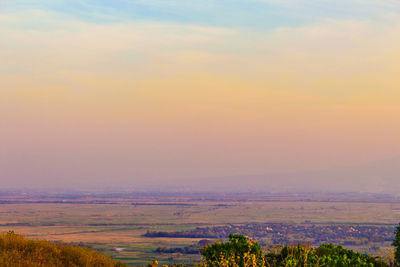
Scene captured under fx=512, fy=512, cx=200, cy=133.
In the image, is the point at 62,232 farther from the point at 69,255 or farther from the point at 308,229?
the point at 69,255

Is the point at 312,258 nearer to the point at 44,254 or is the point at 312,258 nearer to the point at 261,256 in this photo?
the point at 261,256

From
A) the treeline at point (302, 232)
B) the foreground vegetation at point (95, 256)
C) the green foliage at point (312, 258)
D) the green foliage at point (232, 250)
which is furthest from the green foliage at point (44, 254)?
the treeline at point (302, 232)

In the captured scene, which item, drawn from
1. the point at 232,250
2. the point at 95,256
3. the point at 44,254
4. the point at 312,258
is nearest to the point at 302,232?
the point at 232,250

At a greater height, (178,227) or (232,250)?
(232,250)

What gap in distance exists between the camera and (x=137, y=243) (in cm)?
10500

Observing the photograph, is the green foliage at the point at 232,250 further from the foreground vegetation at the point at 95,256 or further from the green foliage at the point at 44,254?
the green foliage at the point at 44,254

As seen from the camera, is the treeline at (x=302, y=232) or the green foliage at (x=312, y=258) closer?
the green foliage at (x=312, y=258)

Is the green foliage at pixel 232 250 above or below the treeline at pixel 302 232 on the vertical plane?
above

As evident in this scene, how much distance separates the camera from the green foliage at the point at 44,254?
1465cm

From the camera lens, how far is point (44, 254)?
1526 cm

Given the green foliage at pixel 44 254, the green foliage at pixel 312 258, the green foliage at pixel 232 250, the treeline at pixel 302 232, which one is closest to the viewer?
the green foliage at pixel 44 254

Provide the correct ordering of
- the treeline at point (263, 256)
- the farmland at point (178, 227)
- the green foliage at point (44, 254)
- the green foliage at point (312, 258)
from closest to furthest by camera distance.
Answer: the green foliage at point (44, 254) < the green foliage at point (312, 258) < the treeline at point (263, 256) < the farmland at point (178, 227)

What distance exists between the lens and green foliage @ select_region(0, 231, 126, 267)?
1465 centimetres

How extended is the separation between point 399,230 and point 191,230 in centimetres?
10946
